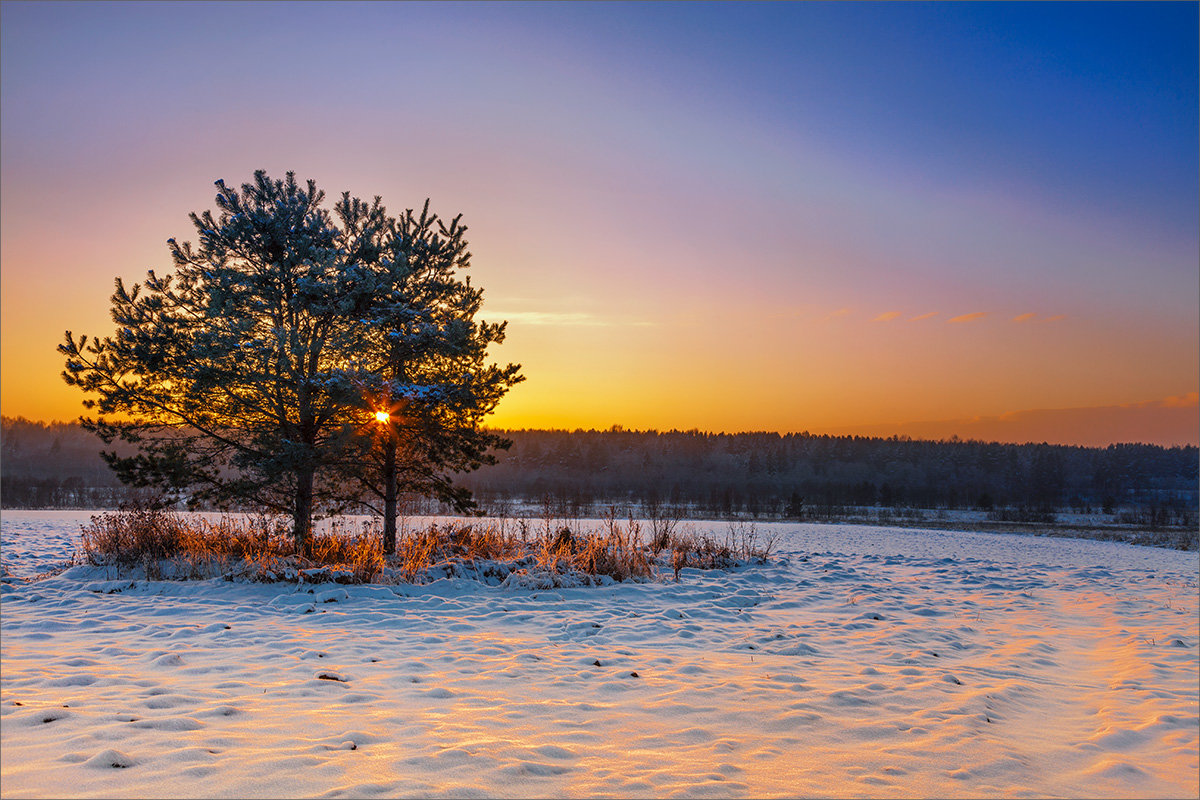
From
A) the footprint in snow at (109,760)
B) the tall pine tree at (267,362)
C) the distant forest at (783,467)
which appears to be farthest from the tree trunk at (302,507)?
the distant forest at (783,467)

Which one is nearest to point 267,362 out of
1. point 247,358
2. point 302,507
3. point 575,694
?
point 247,358

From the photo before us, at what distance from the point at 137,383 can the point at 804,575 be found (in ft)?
42.4

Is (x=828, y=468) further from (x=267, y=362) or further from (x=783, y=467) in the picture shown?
(x=267, y=362)

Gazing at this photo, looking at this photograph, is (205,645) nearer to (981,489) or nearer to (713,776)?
(713,776)

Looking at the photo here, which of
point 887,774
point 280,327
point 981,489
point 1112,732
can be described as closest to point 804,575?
point 1112,732

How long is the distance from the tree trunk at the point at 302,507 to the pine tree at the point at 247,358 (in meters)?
0.02

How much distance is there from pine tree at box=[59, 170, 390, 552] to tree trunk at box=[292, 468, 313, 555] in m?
0.02

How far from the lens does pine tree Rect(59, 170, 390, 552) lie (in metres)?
11.2

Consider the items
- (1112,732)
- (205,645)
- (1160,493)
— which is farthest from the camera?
(1160,493)

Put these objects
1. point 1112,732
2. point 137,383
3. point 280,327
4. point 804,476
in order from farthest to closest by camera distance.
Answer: point 804,476, point 280,327, point 137,383, point 1112,732

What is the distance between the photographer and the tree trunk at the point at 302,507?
1191 centimetres

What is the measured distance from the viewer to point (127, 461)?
10.7 m

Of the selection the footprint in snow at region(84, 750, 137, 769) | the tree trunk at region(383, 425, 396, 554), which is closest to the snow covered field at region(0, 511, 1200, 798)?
the footprint in snow at region(84, 750, 137, 769)

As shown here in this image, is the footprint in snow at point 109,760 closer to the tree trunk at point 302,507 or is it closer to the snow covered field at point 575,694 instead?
the snow covered field at point 575,694
